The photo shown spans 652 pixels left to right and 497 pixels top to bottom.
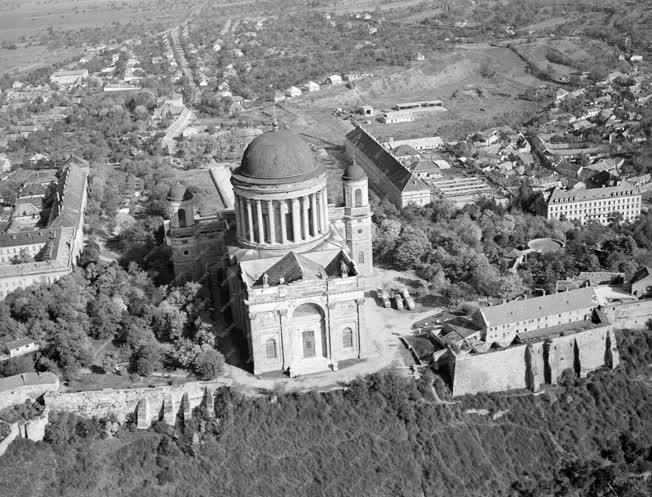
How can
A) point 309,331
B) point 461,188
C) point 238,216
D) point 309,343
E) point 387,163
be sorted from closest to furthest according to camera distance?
1. point 309,331
2. point 309,343
3. point 238,216
4. point 461,188
5. point 387,163

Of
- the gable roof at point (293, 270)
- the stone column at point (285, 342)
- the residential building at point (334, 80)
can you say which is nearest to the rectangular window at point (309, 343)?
the stone column at point (285, 342)

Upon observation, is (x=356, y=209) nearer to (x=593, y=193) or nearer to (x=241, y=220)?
(x=241, y=220)

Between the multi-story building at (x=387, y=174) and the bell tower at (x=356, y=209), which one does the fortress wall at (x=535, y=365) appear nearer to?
the bell tower at (x=356, y=209)

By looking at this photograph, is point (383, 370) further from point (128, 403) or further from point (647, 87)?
point (647, 87)

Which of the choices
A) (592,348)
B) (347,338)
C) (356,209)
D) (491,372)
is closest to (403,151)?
(356,209)

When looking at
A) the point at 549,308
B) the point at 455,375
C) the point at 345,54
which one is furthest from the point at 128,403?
the point at 345,54

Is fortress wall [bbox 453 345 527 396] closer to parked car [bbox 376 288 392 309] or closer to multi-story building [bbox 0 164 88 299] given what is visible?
parked car [bbox 376 288 392 309]
